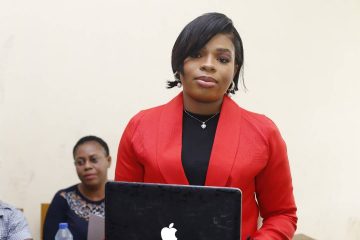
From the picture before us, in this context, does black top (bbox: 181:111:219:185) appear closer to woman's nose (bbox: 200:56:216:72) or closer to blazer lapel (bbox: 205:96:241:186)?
blazer lapel (bbox: 205:96:241:186)

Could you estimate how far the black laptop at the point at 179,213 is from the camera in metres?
0.88

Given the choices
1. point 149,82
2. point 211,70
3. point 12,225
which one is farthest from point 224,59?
point 149,82

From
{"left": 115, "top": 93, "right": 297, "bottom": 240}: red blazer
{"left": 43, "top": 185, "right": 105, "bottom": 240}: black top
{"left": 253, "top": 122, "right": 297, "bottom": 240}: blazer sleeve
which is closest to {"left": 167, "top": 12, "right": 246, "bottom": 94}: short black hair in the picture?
{"left": 115, "top": 93, "right": 297, "bottom": 240}: red blazer

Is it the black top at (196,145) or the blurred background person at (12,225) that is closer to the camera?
the black top at (196,145)

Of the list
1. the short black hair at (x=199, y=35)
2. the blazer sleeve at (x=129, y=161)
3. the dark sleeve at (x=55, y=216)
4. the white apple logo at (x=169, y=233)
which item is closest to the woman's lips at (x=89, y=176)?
the dark sleeve at (x=55, y=216)

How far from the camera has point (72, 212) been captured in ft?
7.41

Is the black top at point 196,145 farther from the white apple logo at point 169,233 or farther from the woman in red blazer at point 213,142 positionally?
the white apple logo at point 169,233

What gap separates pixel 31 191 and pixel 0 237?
2.04ft

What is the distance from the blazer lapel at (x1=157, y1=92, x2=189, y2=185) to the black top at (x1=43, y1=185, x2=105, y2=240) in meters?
1.22

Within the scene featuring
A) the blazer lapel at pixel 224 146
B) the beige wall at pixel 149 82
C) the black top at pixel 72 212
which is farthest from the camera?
the beige wall at pixel 149 82

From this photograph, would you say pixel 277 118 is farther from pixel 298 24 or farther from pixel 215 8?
pixel 215 8

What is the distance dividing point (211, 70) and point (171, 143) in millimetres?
189

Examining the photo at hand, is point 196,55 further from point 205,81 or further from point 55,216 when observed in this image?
point 55,216

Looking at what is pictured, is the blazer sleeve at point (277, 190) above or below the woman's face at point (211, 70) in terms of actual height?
below
